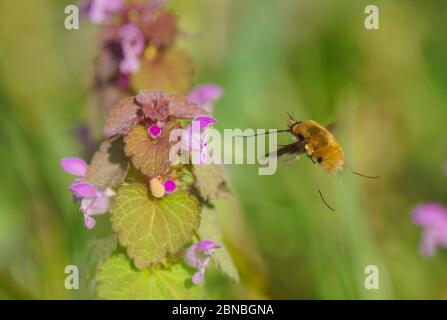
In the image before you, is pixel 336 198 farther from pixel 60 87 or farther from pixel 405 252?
pixel 60 87

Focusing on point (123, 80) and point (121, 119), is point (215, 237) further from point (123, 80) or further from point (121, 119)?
point (123, 80)

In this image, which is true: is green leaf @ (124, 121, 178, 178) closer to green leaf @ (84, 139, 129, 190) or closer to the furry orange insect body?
green leaf @ (84, 139, 129, 190)

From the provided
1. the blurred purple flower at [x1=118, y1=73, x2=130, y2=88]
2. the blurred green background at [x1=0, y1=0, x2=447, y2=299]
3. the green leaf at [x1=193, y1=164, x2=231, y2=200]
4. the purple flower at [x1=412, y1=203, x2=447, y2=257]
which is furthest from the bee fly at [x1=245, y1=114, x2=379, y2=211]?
the purple flower at [x1=412, y1=203, x2=447, y2=257]

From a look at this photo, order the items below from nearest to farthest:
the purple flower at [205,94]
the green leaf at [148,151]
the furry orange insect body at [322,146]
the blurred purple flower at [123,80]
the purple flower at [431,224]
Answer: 1. the green leaf at [148,151]
2. the furry orange insect body at [322,146]
3. the purple flower at [205,94]
4. the blurred purple flower at [123,80]
5. the purple flower at [431,224]

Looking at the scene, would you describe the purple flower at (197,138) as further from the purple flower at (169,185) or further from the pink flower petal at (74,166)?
the pink flower petal at (74,166)

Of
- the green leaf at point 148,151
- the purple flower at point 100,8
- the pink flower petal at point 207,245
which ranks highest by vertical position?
the purple flower at point 100,8

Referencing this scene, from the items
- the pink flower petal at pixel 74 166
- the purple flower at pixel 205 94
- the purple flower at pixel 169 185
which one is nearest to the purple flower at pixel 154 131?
the purple flower at pixel 169 185

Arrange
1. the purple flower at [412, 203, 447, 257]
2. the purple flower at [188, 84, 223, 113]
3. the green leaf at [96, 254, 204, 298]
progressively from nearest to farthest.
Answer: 1. the green leaf at [96, 254, 204, 298]
2. the purple flower at [188, 84, 223, 113]
3. the purple flower at [412, 203, 447, 257]
